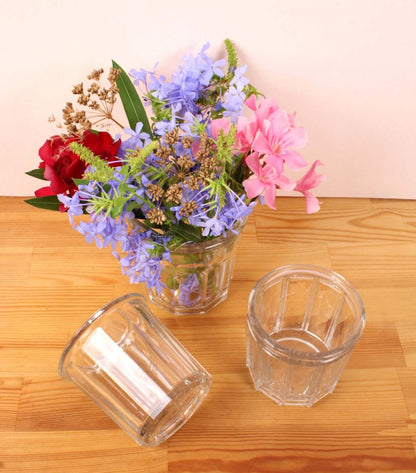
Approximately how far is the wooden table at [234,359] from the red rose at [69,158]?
248 millimetres

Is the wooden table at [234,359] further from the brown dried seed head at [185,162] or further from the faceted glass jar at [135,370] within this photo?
the brown dried seed head at [185,162]

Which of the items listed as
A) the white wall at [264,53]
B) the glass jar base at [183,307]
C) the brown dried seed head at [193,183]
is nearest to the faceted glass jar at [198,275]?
the glass jar base at [183,307]

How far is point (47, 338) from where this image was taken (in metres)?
0.70

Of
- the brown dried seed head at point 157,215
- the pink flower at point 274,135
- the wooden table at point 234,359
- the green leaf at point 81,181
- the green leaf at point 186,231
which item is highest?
the pink flower at point 274,135

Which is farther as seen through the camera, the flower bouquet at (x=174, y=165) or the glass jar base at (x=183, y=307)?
the glass jar base at (x=183, y=307)

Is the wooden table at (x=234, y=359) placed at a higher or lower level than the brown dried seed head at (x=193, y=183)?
lower

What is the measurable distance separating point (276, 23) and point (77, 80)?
25 centimetres

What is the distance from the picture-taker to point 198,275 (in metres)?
0.66

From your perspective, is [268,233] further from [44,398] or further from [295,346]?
[44,398]

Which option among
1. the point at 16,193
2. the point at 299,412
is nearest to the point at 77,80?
the point at 16,193

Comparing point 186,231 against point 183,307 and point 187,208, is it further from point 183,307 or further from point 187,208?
point 183,307

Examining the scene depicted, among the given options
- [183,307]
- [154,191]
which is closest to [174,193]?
[154,191]

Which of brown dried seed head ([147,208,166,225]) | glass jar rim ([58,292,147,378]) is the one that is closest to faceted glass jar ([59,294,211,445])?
glass jar rim ([58,292,147,378])

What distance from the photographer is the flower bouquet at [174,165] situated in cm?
49
